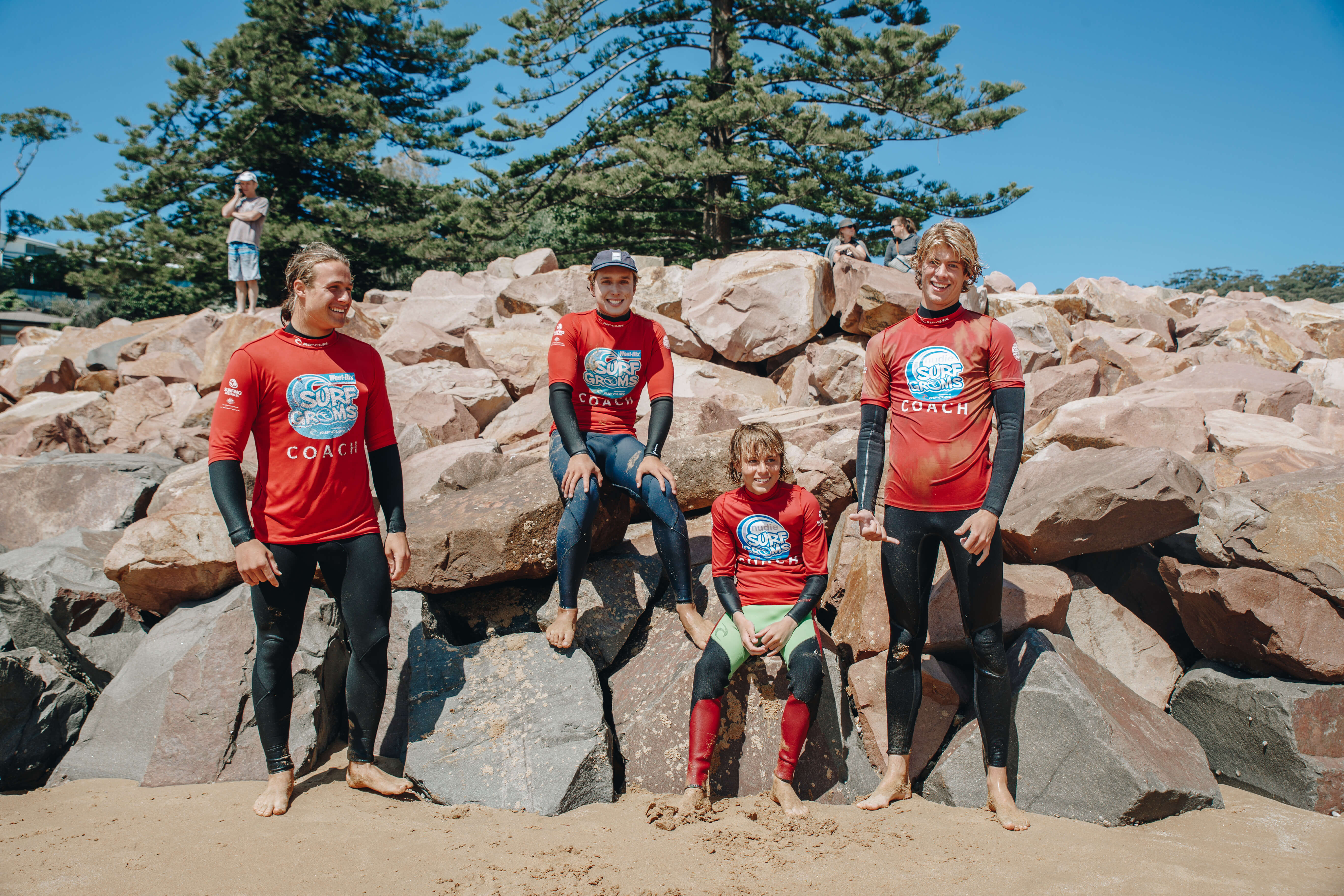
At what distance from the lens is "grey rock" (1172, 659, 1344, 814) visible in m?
3.13

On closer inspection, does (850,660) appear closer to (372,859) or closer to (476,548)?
(476,548)

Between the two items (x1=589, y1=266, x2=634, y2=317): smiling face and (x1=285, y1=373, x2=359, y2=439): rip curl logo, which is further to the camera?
(x1=589, y1=266, x2=634, y2=317): smiling face

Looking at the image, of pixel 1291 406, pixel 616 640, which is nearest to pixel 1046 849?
pixel 616 640

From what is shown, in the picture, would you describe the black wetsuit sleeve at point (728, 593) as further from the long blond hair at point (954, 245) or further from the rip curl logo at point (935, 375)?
the long blond hair at point (954, 245)

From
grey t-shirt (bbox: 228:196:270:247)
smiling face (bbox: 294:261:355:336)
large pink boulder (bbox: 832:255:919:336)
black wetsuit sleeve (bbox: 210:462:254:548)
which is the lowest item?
black wetsuit sleeve (bbox: 210:462:254:548)

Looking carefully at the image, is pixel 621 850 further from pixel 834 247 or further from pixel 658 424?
pixel 834 247

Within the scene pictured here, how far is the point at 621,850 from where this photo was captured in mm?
2684

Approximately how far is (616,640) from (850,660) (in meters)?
1.11

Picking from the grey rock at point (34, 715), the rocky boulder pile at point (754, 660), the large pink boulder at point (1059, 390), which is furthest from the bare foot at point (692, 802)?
the large pink boulder at point (1059, 390)

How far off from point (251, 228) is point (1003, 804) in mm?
11112

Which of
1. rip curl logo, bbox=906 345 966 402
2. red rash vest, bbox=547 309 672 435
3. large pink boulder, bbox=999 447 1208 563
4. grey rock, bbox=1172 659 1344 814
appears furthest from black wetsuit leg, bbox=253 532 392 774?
grey rock, bbox=1172 659 1344 814

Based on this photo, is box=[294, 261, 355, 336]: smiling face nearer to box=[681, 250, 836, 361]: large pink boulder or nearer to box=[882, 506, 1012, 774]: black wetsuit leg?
box=[882, 506, 1012, 774]: black wetsuit leg

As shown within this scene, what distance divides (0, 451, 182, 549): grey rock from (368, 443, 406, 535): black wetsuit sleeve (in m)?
3.51

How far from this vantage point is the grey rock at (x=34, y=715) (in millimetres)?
3344
